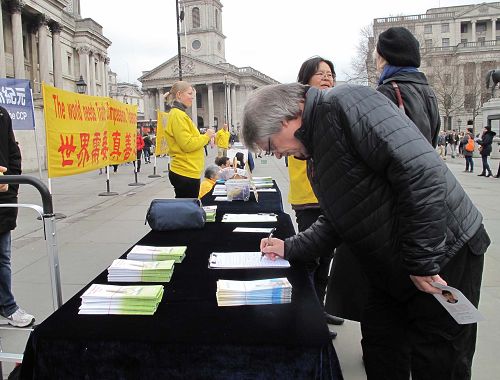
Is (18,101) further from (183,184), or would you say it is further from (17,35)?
(17,35)

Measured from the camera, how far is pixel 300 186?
12.0ft

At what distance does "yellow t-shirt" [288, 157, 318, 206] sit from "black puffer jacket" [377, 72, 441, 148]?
45.7 inches

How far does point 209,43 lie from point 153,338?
108m

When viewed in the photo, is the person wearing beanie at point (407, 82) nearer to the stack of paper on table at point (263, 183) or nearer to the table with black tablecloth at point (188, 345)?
the table with black tablecloth at point (188, 345)

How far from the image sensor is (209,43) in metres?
103

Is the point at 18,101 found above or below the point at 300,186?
above

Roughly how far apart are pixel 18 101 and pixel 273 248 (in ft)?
28.7

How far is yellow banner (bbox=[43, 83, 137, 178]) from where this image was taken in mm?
7953

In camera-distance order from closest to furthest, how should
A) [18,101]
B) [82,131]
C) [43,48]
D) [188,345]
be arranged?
1. [188,345]
2. [82,131]
3. [18,101]
4. [43,48]

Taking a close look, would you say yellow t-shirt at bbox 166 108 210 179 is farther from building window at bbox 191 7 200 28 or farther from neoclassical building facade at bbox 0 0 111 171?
building window at bbox 191 7 200 28

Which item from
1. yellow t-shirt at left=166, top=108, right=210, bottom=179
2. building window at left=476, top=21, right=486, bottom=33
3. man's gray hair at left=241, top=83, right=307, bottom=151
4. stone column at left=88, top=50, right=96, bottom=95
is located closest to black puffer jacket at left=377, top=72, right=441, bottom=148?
man's gray hair at left=241, top=83, right=307, bottom=151

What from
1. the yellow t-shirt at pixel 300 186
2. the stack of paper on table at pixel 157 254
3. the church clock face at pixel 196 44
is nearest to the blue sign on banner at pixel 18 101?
the yellow t-shirt at pixel 300 186

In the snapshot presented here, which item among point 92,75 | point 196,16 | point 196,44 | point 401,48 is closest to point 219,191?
point 401,48

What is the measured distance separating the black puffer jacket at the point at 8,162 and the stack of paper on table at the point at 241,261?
7.12ft
